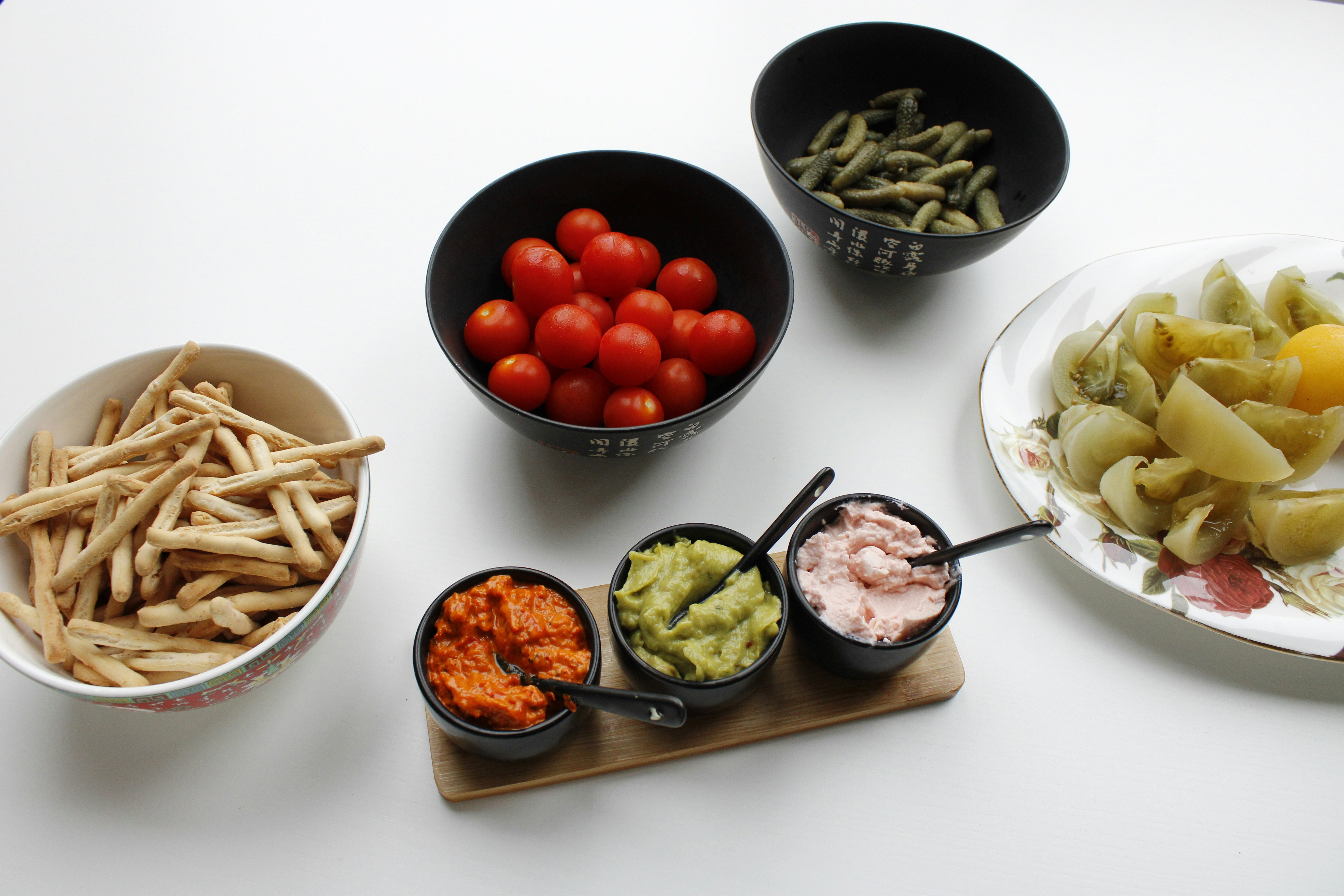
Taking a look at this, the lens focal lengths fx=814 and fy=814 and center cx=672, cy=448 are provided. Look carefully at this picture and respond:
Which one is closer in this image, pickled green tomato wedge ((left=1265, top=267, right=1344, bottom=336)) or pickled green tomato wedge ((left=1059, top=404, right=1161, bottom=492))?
pickled green tomato wedge ((left=1059, top=404, right=1161, bottom=492))

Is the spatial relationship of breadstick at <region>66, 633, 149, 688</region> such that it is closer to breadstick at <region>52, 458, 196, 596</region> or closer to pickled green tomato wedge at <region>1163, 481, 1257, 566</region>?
breadstick at <region>52, 458, 196, 596</region>

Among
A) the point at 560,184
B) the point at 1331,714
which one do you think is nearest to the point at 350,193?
the point at 560,184

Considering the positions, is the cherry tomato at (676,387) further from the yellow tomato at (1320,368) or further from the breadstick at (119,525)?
the yellow tomato at (1320,368)

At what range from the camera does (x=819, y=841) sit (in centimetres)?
121

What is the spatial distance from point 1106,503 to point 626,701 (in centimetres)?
94

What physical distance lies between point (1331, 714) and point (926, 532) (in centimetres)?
79

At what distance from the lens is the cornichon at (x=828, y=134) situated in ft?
5.79

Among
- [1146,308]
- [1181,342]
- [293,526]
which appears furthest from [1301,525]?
[293,526]

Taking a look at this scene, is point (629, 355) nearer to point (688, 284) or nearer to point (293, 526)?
point (688, 284)

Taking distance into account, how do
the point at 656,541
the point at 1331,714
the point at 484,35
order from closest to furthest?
1. the point at 656,541
2. the point at 1331,714
3. the point at 484,35

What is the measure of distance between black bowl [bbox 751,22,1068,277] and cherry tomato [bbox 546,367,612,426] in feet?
1.83

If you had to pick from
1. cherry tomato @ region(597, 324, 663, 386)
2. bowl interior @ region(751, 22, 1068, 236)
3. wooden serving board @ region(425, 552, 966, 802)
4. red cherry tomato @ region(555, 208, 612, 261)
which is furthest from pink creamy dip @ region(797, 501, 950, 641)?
bowl interior @ region(751, 22, 1068, 236)

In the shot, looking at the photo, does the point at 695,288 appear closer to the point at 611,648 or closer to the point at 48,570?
the point at 611,648

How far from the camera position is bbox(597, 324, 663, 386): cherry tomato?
52.2 inches
